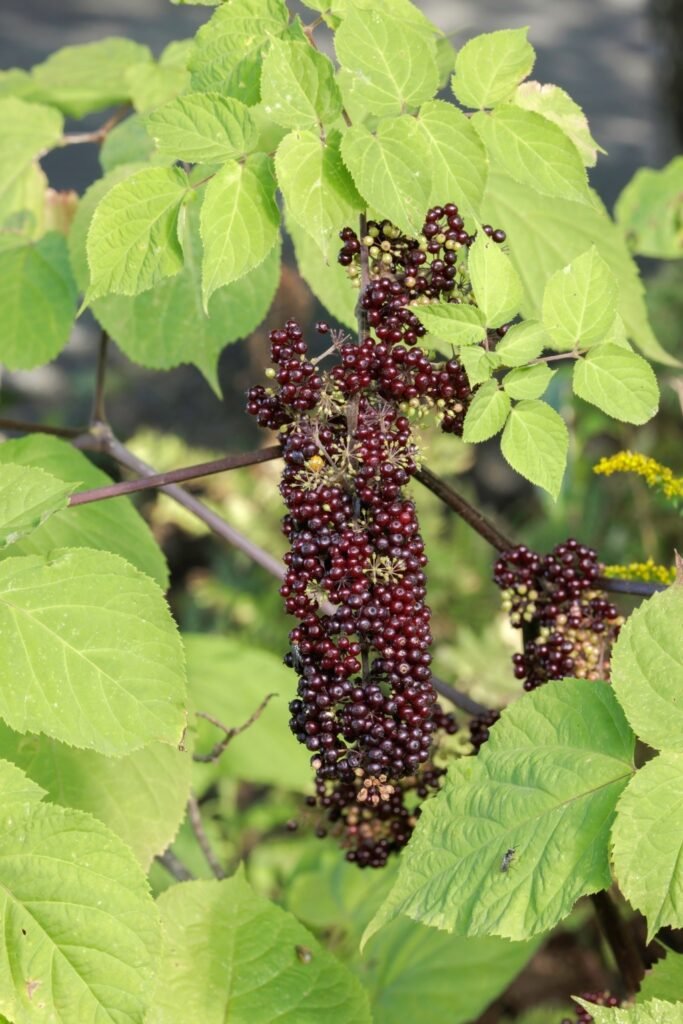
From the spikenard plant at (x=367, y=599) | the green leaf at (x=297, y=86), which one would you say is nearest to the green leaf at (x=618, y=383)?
the spikenard plant at (x=367, y=599)

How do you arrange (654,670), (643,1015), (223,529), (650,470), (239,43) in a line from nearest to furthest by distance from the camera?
(643,1015), (654,670), (239,43), (650,470), (223,529)

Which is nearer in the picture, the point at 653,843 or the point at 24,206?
the point at 653,843

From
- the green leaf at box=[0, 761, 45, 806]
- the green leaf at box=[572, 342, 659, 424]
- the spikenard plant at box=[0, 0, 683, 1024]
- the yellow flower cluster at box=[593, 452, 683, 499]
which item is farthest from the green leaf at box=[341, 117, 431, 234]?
the green leaf at box=[0, 761, 45, 806]

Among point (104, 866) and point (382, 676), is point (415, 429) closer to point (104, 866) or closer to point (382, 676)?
point (382, 676)

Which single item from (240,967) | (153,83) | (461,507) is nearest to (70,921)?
(240,967)

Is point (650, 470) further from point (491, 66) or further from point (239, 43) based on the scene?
point (239, 43)

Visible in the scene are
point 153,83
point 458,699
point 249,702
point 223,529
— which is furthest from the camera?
point 249,702

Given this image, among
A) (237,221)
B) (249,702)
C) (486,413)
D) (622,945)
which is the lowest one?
(249,702)
